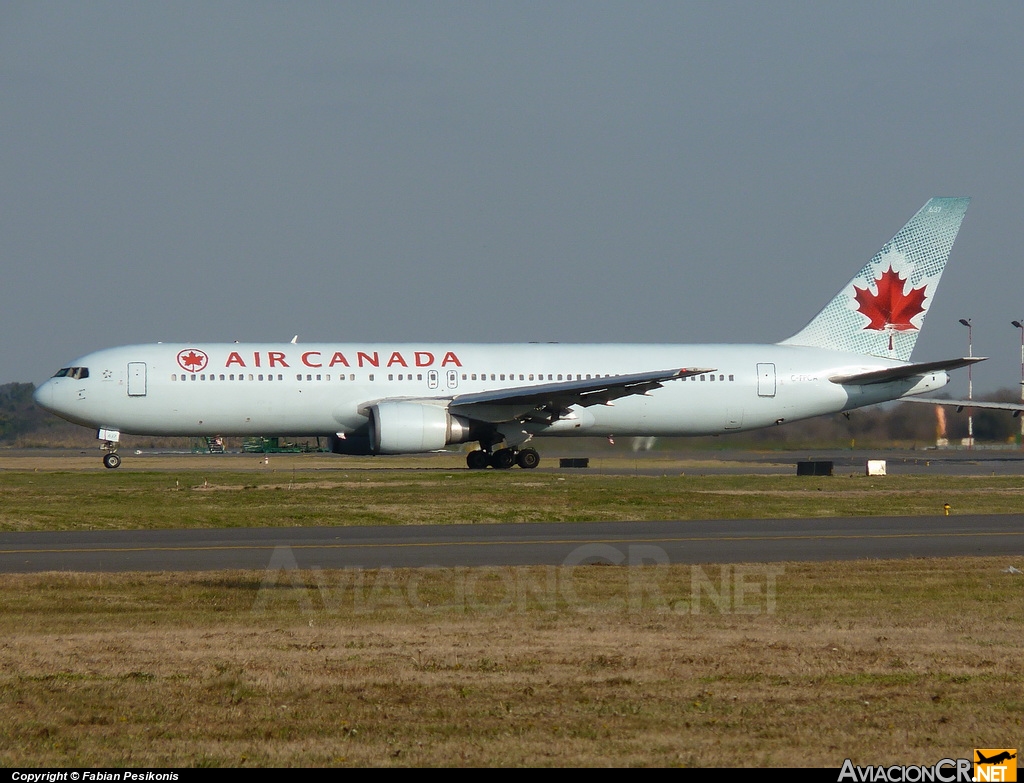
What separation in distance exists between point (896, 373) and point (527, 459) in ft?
39.3

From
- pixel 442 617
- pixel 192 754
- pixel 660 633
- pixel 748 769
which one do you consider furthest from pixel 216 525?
pixel 748 769

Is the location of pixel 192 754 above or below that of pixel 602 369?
below

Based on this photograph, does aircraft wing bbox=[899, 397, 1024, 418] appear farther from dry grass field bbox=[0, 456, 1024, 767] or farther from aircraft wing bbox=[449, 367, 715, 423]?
dry grass field bbox=[0, 456, 1024, 767]

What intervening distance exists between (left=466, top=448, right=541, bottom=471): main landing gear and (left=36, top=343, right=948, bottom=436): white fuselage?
87 centimetres

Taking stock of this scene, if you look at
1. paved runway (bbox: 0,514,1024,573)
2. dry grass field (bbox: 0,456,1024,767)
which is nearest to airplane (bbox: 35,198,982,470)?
paved runway (bbox: 0,514,1024,573)

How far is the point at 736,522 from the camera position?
71.8ft

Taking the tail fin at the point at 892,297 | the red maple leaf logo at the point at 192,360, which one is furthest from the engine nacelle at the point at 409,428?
the tail fin at the point at 892,297

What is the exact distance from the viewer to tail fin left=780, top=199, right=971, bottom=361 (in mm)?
40219

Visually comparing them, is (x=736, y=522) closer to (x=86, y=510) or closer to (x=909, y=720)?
(x=86, y=510)

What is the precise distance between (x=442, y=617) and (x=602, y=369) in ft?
86.3

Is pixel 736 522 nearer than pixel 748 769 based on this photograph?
No

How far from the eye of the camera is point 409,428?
34.2 metres

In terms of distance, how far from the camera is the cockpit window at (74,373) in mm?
36219

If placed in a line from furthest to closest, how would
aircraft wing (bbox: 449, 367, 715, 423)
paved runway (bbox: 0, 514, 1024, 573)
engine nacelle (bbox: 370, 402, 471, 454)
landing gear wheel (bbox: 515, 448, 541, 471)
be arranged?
landing gear wheel (bbox: 515, 448, 541, 471) → aircraft wing (bbox: 449, 367, 715, 423) → engine nacelle (bbox: 370, 402, 471, 454) → paved runway (bbox: 0, 514, 1024, 573)
